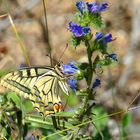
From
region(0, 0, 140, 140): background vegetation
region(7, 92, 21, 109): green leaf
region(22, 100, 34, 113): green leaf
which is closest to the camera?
region(7, 92, 21, 109): green leaf

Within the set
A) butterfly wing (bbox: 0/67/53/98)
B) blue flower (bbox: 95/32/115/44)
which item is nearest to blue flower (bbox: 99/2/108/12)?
blue flower (bbox: 95/32/115/44)

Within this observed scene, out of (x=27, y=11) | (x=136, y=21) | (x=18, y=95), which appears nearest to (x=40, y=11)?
(x=27, y=11)

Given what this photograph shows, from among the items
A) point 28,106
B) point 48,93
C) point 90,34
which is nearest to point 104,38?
point 90,34

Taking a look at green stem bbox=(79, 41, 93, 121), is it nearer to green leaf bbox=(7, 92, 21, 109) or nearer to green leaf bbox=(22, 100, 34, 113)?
green leaf bbox=(7, 92, 21, 109)

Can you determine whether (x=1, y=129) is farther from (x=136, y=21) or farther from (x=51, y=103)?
(x=136, y=21)

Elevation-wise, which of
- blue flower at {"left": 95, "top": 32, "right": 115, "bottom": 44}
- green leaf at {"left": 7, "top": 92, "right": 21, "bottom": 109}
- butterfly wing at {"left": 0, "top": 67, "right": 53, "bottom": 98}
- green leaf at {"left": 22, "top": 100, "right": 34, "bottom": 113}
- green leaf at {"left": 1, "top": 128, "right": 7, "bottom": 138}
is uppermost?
blue flower at {"left": 95, "top": 32, "right": 115, "bottom": 44}

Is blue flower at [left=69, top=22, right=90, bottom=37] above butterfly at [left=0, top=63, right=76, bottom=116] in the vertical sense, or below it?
above
